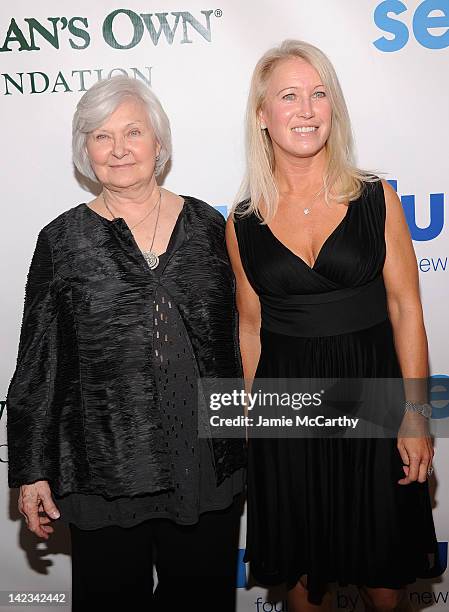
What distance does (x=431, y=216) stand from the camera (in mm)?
2273

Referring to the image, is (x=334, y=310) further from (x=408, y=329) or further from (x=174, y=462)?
(x=174, y=462)

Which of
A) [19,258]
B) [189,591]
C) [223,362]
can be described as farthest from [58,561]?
[223,362]

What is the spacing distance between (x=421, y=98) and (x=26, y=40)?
3.97ft

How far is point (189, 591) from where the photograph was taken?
1.77 m

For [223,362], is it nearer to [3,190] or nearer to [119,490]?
[119,490]

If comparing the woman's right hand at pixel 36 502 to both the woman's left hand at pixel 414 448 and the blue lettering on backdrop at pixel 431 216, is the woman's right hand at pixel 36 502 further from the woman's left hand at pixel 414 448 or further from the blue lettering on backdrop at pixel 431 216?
the blue lettering on backdrop at pixel 431 216

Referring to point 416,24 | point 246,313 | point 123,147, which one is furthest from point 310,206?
point 416,24

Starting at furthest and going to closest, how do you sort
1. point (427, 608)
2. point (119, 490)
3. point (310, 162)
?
1. point (427, 608)
2. point (310, 162)
3. point (119, 490)

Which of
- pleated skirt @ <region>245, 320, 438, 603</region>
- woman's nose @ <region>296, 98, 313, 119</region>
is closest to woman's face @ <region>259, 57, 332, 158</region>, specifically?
woman's nose @ <region>296, 98, 313, 119</region>

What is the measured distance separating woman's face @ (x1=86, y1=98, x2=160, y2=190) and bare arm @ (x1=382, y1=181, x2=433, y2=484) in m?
0.57

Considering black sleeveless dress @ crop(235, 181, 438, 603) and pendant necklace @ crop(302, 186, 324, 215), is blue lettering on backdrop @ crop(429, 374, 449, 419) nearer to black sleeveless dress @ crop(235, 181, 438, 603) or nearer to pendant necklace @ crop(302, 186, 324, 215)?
black sleeveless dress @ crop(235, 181, 438, 603)

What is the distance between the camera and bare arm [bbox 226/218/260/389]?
5.98 feet

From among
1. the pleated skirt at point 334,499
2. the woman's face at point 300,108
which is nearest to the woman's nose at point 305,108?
the woman's face at point 300,108

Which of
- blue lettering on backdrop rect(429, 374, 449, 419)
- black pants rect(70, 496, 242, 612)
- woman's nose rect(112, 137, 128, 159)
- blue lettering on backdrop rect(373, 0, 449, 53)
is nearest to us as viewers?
woman's nose rect(112, 137, 128, 159)
